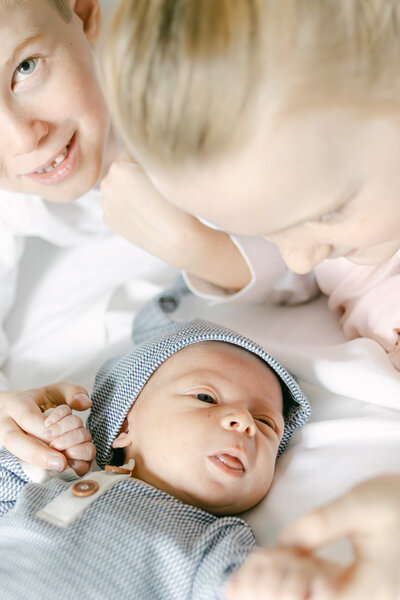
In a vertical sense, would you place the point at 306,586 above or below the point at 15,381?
above

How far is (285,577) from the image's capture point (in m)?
0.58

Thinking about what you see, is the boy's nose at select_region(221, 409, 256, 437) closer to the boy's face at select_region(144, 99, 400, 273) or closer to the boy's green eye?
the boy's face at select_region(144, 99, 400, 273)

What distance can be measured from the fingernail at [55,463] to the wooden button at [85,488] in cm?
5

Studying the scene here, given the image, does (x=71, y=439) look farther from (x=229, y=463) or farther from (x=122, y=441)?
(x=229, y=463)

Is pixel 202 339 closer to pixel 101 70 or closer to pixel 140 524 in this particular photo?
pixel 140 524

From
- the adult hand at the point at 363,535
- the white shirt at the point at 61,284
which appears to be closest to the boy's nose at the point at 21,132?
the white shirt at the point at 61,284

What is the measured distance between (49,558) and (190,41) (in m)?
0.61

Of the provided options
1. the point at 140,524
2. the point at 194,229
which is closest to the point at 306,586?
the point at 140,524

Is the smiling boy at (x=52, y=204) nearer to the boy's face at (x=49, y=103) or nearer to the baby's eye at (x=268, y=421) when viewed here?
the boy's face at (x=49, y=103)

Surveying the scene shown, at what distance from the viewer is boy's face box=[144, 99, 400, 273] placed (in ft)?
1.88

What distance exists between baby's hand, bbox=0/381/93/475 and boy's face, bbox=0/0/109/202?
1.27ft

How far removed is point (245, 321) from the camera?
1.29 metres

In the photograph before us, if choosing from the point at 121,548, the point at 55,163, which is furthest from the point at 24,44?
the point at 121,548

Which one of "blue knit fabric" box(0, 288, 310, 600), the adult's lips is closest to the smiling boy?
"blue knit fabric" box(0, 288, 310, 600)
